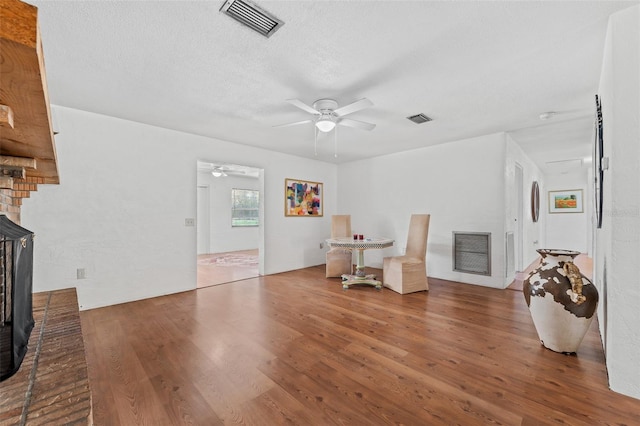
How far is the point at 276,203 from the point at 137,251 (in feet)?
8.05

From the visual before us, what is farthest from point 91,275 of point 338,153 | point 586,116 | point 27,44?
point 586,116

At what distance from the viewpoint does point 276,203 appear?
5449mm

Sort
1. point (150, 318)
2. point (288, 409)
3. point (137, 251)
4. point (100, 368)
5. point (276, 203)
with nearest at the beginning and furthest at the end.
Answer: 1. point (288, 409)
2. point (100, 368)
3. point (150, 318)
4. point (137, 251)
5. point (276, 203)

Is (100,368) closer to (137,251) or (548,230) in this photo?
(137,251)

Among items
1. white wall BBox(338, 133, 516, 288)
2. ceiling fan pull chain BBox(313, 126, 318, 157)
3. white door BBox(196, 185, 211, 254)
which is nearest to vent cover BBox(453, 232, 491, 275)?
white wall BBox(338, 133, 516, 288)

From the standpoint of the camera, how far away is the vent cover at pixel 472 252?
14.3ft

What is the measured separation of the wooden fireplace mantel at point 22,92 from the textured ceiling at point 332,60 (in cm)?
105

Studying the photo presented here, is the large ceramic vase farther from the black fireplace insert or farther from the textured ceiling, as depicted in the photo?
the black fireplace insert

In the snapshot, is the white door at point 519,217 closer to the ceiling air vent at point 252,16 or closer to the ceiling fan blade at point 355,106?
the ceiling fan blade at point 355,106

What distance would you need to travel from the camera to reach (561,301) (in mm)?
2160

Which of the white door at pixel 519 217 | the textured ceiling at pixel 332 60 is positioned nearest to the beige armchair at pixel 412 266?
the textured ceiling at pixel 332 60

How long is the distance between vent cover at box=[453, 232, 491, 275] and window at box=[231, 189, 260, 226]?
6285 mm

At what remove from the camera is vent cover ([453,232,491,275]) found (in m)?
4.35

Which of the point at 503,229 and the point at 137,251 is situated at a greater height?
the point at 503,229
